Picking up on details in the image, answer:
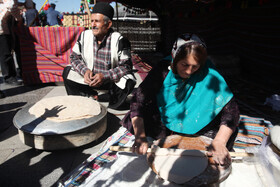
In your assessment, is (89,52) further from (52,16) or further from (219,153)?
(52,16)

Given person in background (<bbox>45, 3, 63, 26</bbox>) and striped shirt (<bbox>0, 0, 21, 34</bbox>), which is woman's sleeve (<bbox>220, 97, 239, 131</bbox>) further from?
person in background (<bbox>45, 3, 63, 26</bbox>)

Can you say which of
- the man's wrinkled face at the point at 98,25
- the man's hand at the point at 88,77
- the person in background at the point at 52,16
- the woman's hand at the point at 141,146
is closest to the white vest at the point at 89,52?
the man's wrinkled face at the point at 98,25

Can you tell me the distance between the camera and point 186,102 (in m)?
2.04

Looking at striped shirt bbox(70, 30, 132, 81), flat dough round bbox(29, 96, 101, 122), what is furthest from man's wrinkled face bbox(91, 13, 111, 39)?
flat dough round bbox(29, 96, 101, 122)

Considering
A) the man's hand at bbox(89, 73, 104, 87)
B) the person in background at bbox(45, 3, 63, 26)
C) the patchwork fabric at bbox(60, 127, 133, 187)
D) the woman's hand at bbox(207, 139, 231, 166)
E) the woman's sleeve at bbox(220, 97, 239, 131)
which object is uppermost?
the person in background at bbox(45, 3, 63, 26)

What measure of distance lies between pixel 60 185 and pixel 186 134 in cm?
119

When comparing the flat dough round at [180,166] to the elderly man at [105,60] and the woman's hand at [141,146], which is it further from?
the elderly man at [105,60]

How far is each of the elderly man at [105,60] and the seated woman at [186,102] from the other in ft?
3.84

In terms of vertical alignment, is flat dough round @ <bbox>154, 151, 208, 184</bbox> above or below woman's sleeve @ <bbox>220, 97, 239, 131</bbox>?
below

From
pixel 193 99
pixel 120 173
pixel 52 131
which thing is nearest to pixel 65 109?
pixel 52 131

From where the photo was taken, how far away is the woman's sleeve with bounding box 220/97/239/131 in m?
1.84

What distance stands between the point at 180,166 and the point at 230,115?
67cm

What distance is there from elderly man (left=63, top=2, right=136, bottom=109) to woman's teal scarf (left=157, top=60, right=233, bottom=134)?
1276 mm

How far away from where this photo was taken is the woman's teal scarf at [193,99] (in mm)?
1932
